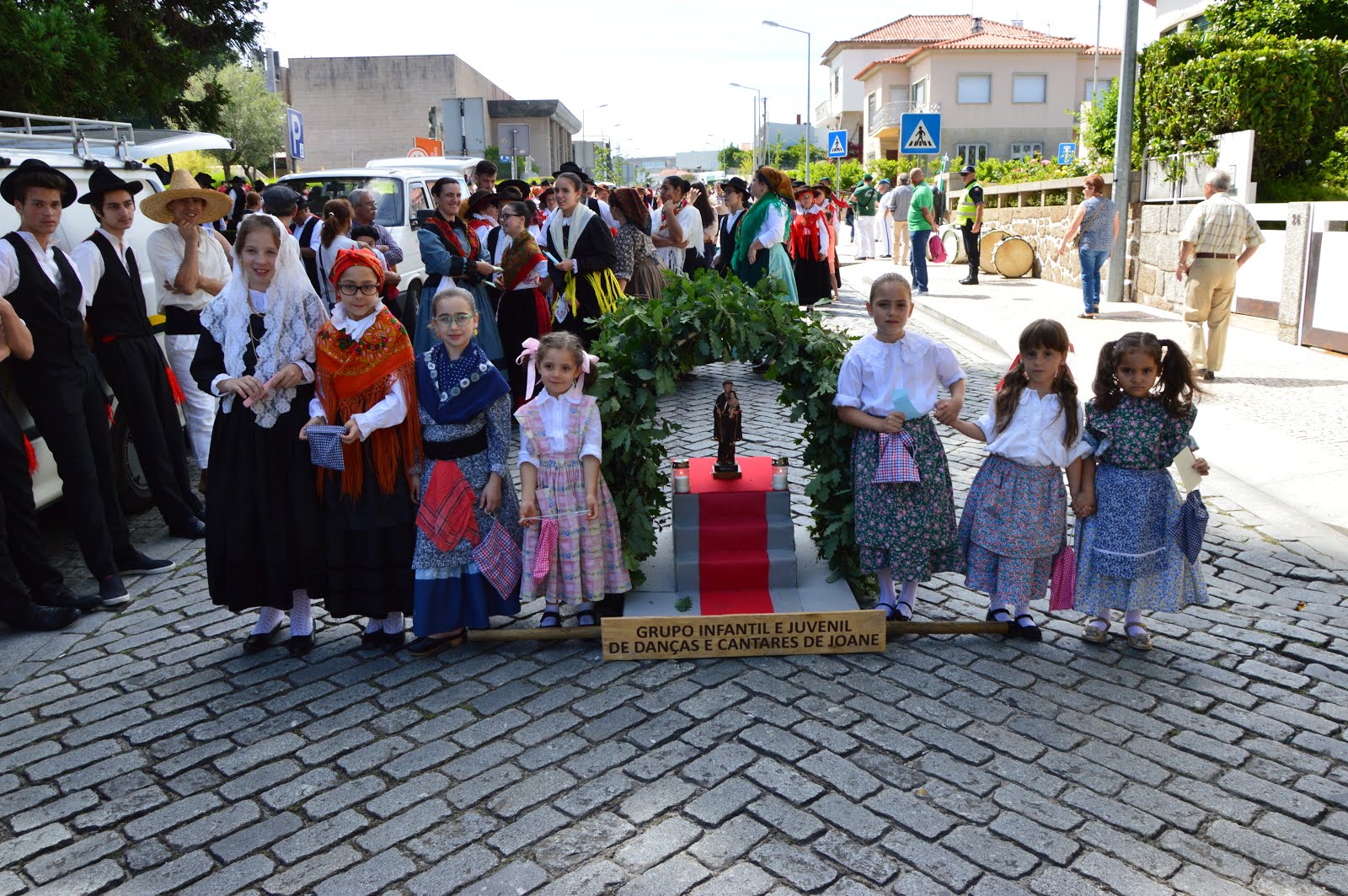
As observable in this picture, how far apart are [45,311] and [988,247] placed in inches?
692

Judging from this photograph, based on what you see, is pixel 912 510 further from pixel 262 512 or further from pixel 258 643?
pixel 258 643

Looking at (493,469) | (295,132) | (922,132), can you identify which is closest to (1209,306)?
(493,469)

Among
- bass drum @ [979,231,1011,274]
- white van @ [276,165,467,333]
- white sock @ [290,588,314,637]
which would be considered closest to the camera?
white sock @ [290,588,314,637]

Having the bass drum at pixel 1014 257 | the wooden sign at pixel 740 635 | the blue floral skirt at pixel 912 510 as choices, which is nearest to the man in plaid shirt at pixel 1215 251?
the blue floral skirt at pixel 912 510

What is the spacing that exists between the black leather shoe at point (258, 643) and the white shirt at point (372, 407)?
1.08 metres

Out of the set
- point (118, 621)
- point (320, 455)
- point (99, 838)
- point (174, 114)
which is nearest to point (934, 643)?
point (320, 455)

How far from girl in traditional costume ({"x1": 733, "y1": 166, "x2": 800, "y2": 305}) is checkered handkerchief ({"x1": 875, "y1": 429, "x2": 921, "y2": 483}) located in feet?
18.6

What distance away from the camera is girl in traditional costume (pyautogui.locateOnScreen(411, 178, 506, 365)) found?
790 centimetres

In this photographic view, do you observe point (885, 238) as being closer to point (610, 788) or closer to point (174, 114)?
point (174, 114)

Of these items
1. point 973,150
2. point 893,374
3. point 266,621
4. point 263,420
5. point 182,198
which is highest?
point 973,150

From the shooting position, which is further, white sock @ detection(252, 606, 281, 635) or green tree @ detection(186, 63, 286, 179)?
green tree @ detection(186, 63, 286, 179)

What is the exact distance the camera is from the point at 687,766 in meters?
3.73

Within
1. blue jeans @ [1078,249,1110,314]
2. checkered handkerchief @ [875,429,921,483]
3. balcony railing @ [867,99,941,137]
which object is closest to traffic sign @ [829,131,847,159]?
blue jeans @ [1078,249,1110,314]

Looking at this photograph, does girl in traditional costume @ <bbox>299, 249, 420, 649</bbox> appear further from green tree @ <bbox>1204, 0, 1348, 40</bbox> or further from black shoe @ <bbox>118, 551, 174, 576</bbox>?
green tree @ <bbox>1204, 0, 1348, 40</bbox>
